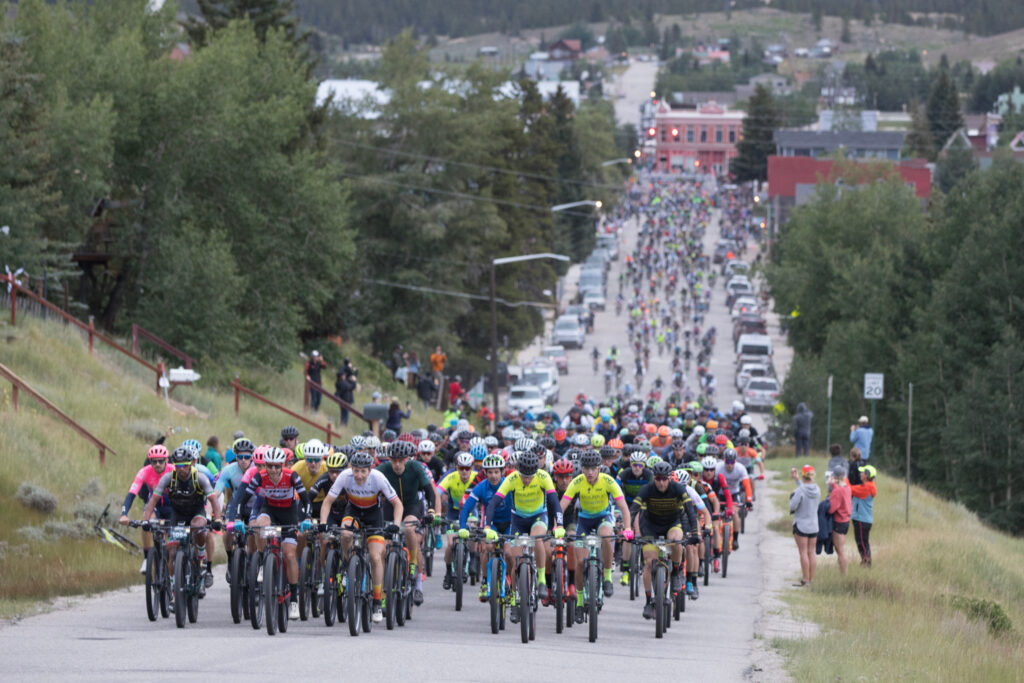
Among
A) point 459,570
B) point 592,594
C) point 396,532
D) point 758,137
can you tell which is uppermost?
point 758,137

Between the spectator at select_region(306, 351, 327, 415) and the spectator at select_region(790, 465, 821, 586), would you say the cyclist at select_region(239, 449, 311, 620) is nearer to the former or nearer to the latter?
the spectator at select_region(790, 465, 821, 586)

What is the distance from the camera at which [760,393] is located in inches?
2815

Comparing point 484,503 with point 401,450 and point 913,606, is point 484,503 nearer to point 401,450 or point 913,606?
point 401,450

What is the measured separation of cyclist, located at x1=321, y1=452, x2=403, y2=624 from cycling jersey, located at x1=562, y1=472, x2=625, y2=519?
6.49 feet

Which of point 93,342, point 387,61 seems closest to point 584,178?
point 387,61

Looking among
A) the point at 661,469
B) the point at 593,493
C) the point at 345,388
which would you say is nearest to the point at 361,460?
the point at 593,493

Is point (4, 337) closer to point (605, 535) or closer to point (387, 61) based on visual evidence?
point (605, 535)

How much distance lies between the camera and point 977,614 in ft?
69.0

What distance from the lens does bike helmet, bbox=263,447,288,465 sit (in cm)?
1538

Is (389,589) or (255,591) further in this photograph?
(389,589)

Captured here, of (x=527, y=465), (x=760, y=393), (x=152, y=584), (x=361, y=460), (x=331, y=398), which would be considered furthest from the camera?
(x=760, y=393)

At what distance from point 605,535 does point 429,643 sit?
2248 mm

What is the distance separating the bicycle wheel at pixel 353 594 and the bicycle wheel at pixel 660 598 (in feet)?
10.3

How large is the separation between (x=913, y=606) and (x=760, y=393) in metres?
51.2
